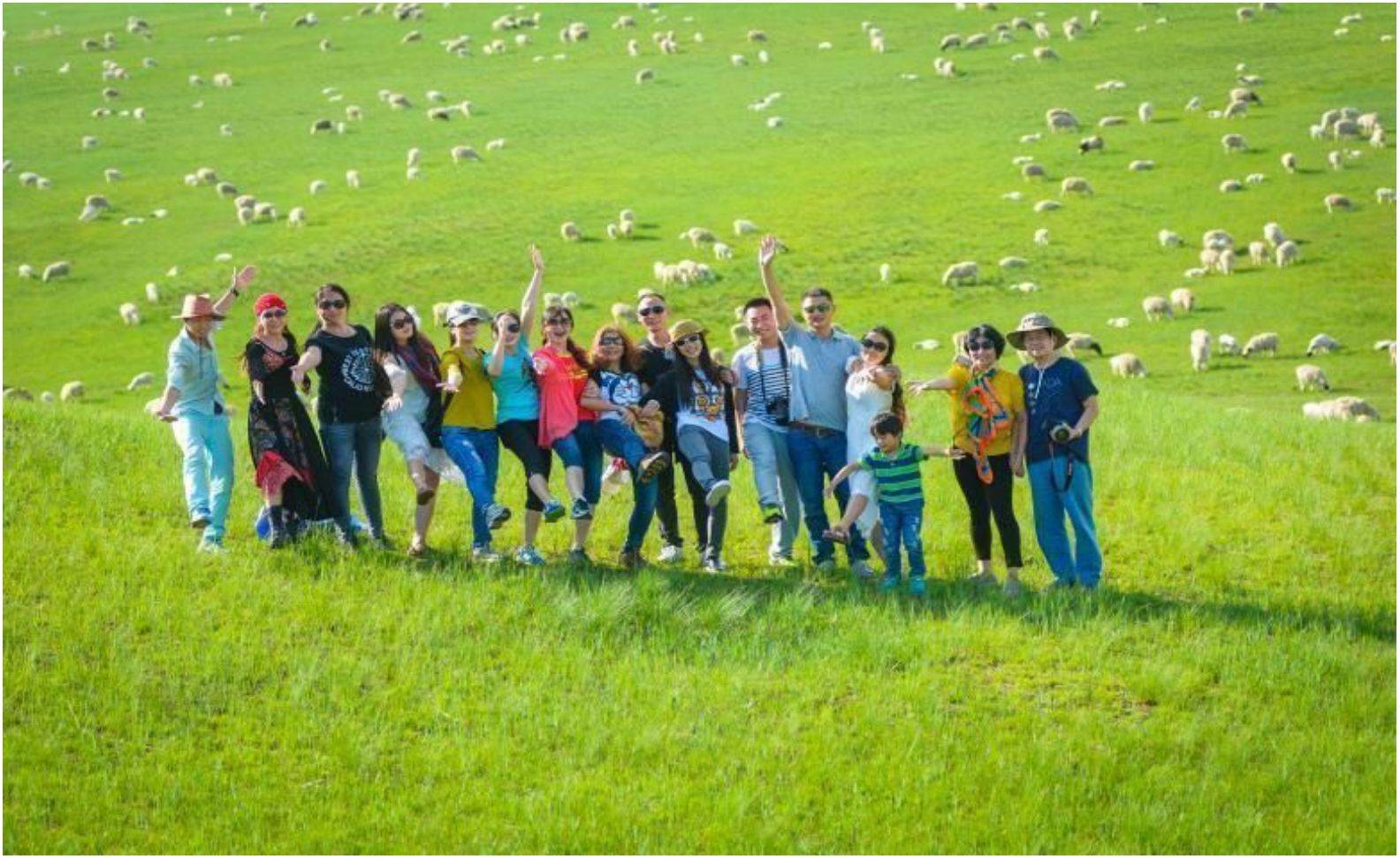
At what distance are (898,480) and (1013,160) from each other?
1370 inches

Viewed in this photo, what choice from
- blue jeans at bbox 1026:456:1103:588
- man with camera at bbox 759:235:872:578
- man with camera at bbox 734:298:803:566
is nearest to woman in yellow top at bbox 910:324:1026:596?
blue jeans at bbox 1026:456:1103:588

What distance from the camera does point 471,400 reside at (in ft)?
47.2

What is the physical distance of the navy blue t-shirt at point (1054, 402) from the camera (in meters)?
14.2

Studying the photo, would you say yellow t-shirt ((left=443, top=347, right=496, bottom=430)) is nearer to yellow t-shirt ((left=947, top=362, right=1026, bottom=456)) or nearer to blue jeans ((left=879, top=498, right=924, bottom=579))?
blue jeans ((left=879, top=498, right=924, bottom=579))

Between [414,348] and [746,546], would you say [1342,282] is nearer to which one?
[746,546]

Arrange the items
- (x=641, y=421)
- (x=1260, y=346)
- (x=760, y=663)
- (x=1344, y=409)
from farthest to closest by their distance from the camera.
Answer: (x=1260, y=346) < (x=1344, y=409) < (x=641, y=421) < (x=760, y=663)

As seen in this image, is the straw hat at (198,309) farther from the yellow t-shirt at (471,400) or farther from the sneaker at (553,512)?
the sneaker at (553,512)

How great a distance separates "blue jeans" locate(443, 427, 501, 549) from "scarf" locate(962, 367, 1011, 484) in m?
3.84

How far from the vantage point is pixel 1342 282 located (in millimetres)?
36344

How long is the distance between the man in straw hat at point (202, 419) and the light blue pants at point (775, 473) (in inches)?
170

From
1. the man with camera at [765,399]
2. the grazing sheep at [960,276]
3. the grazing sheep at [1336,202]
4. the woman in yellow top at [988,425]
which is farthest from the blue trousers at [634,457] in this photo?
the grazing sheep at [1336,202]

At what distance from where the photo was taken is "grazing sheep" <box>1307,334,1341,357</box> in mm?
31922

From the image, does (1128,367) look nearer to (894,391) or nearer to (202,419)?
(894,391)

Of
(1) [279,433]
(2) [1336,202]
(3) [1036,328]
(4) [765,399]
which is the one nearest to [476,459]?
(1) [279,433]
